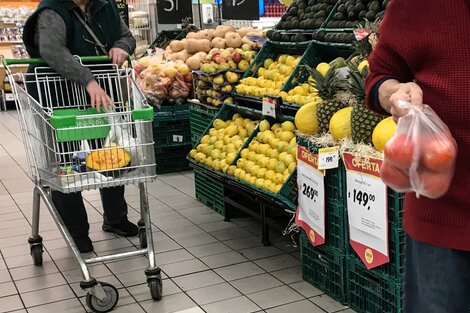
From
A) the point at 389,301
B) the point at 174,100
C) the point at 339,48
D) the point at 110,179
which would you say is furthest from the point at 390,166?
the point at 174,100

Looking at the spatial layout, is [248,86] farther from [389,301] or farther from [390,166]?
[390,166]

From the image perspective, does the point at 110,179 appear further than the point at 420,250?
Yes

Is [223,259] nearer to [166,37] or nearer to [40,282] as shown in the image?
[40,282]

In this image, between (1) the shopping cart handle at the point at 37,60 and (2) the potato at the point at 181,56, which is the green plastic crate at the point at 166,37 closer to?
(2) the potato at the point at 181,56

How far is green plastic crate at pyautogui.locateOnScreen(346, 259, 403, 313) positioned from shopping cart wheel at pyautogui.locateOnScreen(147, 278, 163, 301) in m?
1.00

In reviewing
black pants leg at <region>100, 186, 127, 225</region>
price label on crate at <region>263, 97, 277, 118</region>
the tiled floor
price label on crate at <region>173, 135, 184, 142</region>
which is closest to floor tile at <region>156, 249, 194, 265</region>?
the tiled floor

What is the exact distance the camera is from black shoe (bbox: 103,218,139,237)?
14.4ft

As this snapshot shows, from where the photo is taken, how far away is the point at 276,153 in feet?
12.8

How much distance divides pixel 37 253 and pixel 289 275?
5.28ft

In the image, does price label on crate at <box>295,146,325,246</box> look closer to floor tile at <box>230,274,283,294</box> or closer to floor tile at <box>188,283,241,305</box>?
floor tile at <box>230,274,283,294</box>

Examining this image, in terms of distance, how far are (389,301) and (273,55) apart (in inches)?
99.9

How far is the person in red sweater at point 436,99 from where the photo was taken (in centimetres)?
147

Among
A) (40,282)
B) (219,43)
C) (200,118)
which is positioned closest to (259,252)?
(40,282)

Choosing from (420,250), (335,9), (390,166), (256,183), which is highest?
(335,9)
